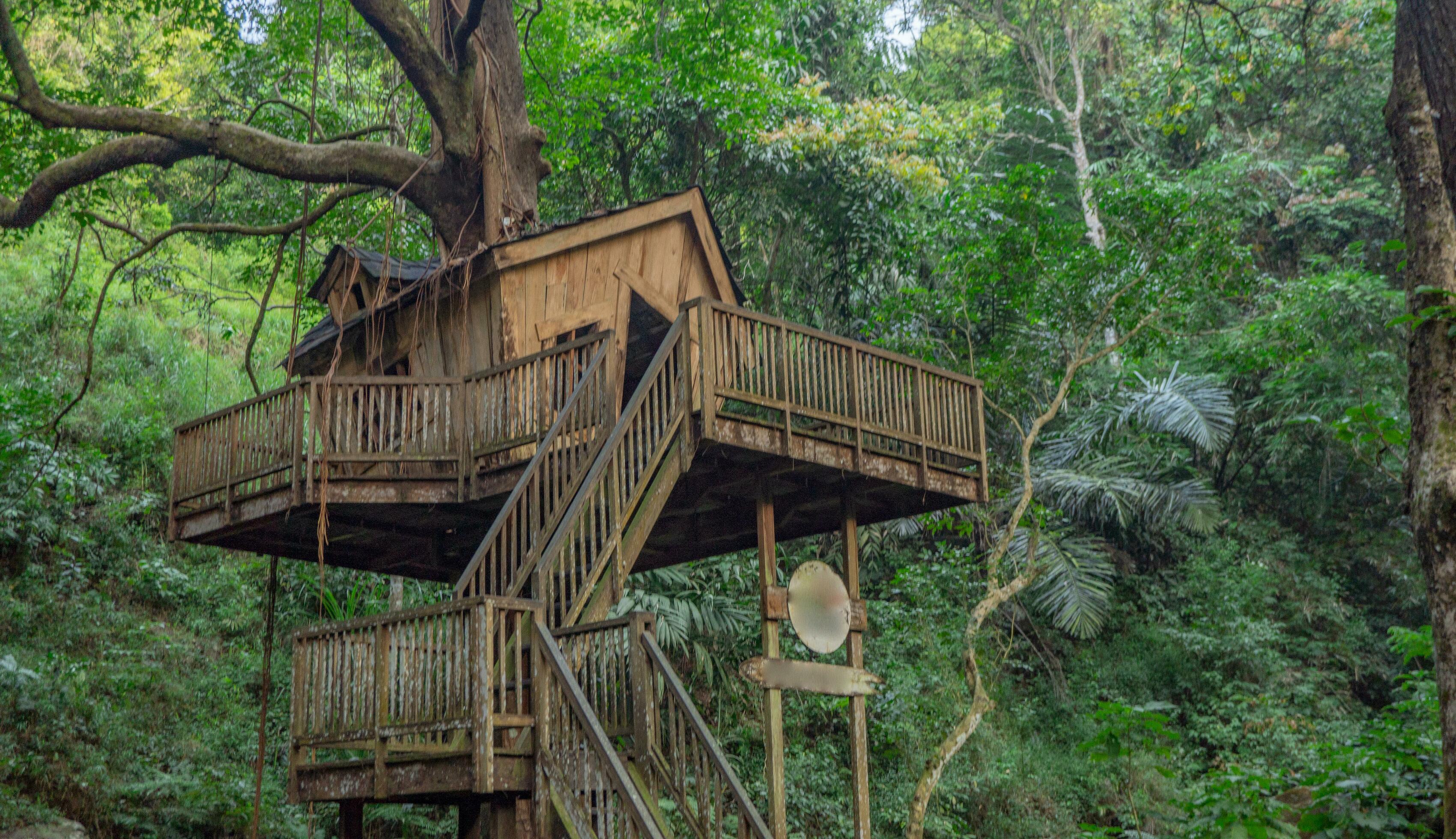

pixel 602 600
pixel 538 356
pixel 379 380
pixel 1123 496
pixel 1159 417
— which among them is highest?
pixel 1159 417

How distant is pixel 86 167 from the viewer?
15422mm

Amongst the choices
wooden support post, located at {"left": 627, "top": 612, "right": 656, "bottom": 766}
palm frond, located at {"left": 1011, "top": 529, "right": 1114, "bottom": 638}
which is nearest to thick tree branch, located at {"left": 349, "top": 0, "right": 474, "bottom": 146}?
wooden support post, located at {"left": 627, "top": 612, "right": 656, "bottom": 766}

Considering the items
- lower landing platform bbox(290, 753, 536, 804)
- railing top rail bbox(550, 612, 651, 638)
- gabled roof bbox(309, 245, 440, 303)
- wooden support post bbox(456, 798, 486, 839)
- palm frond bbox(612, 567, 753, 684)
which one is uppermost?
gabled roof bbox(309, 245, 440, 303)

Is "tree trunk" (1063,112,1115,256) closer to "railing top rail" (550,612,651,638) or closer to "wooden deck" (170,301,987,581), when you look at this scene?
"wooden deck" (170,301,987,581)

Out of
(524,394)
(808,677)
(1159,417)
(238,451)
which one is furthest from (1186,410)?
(238,451)

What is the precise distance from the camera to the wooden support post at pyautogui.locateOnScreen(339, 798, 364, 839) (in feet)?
35.2

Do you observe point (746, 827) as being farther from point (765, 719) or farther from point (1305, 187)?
point (1305, 187)

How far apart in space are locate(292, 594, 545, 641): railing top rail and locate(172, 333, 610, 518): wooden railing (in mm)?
2725

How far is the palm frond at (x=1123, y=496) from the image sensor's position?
26109mm

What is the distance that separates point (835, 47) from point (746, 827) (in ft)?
76.5

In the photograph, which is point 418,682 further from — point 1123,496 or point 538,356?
point 1123,496

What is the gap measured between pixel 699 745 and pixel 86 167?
10.9 m

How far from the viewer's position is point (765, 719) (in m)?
13.3

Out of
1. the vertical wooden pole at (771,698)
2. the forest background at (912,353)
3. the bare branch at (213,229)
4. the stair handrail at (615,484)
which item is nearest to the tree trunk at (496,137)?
the bare branch at (213,229)
